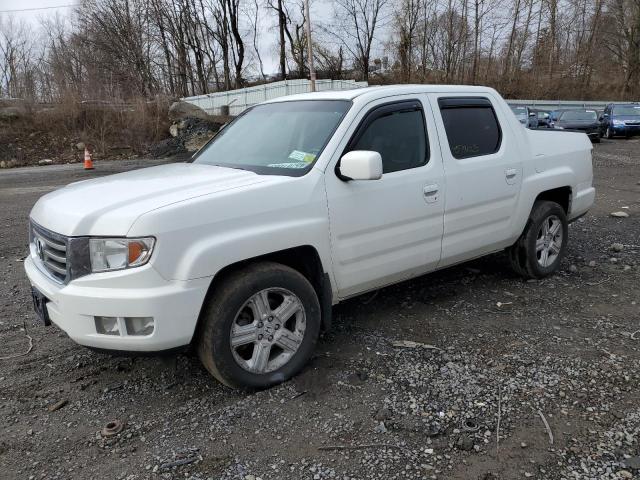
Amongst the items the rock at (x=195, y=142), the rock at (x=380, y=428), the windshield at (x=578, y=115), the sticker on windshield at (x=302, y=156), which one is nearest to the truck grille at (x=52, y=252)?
the sticker on windshield at (x=302, y=156)

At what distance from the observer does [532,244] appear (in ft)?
16.5

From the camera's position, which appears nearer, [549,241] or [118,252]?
→ [118,252]

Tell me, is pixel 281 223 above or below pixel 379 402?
above

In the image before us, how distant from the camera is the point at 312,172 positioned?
338 cm

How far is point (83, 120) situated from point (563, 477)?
25860 mm

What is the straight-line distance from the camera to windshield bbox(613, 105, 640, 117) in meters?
25.3

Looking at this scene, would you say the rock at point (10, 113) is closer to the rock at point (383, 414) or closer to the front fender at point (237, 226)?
the front fender at point (237, 226)

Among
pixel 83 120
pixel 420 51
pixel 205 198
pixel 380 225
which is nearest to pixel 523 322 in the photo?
pixel 380 225

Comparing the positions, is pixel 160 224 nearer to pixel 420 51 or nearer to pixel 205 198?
pixel 205 198

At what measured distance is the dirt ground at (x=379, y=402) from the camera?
8.65ft

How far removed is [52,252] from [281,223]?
1.34 metres

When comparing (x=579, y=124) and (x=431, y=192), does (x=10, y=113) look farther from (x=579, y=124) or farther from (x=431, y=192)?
(x=431, y=192)

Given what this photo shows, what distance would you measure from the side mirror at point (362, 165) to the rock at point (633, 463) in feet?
6.50

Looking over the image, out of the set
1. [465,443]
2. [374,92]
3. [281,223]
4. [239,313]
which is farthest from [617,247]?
[239,313]
